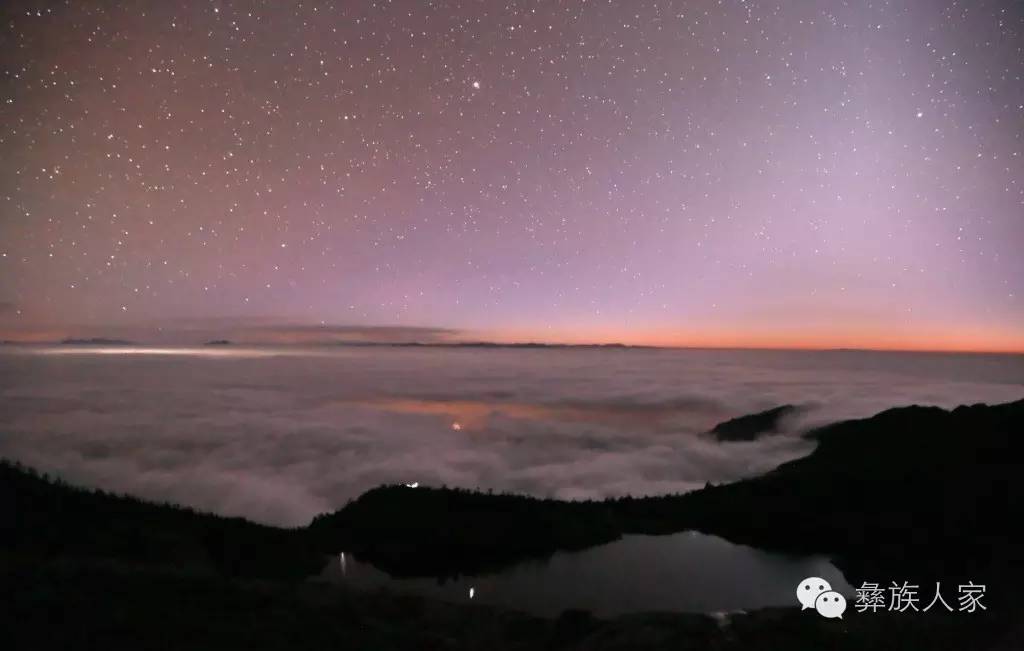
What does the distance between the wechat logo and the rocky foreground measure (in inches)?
16.2

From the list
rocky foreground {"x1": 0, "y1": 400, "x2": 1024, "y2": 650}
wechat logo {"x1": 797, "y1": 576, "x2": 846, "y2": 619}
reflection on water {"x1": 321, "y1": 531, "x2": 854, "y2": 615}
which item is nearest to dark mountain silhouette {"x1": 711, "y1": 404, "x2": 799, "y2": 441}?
rocky foreground {"x1": 0, "y1": 400, "x2": 1024, "y2": 650}

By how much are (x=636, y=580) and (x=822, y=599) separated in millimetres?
16265

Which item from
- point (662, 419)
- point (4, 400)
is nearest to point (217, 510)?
point (662, 419)

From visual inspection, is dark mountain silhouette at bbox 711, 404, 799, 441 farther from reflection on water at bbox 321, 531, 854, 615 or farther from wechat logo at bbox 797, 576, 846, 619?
wechat logo at bbox 797, 576, 846, 619

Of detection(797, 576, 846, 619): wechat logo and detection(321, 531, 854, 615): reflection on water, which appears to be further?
detection(321, 531, 854, 615): reflection on water

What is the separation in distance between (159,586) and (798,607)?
57.7 ft

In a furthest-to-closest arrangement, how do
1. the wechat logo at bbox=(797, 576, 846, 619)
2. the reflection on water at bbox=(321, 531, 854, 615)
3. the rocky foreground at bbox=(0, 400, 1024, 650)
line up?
the reflection on water at bbox=(321, 531, 854, 615)
the wechat logo at bbox=(797, 576, 846, 619)
the rocky foreground at bbox=(0, 400, 1024, 650)

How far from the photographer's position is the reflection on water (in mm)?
24922

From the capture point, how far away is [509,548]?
34.8 metres

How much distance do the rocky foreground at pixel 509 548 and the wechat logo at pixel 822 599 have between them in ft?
1.35

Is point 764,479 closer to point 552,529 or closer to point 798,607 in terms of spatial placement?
point 552,529

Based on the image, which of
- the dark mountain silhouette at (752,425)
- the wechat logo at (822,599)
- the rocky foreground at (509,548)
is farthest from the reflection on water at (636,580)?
the dark mountain silhouette at (752,425)

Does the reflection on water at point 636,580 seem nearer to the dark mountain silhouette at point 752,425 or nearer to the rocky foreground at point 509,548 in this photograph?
the rocky foreground at point 509,548

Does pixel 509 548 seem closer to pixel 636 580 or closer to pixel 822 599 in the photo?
pixel 636 580
